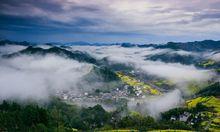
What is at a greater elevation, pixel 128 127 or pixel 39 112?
pixel 39 112

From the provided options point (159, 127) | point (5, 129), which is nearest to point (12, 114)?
point (5, 129)

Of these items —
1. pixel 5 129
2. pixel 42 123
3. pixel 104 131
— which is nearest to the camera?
pixel 5 129

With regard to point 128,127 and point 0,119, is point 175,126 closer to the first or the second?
point 128,127

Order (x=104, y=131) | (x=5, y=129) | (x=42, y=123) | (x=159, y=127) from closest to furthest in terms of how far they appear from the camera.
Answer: (x=5, y=129) < (x=42, y=123) < (x=104, y=131) < (x=159, y=127)

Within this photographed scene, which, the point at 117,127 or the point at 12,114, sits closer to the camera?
the point at 12,114

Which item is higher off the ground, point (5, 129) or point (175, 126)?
point (5, 129)

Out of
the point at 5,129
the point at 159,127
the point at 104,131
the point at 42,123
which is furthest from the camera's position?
the point at 159,127

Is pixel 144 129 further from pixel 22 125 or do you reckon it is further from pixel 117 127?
pixel 22 125

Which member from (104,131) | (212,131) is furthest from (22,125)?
(212,131)

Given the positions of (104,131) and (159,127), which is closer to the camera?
(104,131)
